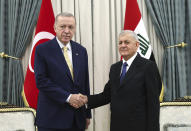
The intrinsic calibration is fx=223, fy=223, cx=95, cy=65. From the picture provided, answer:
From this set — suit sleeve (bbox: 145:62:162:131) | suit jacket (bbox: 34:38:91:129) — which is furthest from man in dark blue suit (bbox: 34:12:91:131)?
suit sleeve (bbox: 145:62:162:131)

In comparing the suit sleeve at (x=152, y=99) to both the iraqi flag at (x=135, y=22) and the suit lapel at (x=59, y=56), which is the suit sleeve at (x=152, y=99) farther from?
the iraqi flag at (x=135, y=22)

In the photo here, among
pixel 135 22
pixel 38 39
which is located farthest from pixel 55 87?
pixel 135 22

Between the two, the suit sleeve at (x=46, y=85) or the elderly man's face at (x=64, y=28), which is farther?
the elderly man's face at (x=64, y=28)

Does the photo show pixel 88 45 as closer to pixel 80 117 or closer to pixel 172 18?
pixel 172 18

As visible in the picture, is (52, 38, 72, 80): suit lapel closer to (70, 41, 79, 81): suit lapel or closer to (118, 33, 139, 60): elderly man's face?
(70, 41, 79, 81): suit lapel

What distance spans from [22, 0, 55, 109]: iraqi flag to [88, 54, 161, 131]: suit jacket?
1.31 metres

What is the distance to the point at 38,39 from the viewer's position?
2.80 m

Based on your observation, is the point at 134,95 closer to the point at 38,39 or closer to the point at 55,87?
the point at 55,87

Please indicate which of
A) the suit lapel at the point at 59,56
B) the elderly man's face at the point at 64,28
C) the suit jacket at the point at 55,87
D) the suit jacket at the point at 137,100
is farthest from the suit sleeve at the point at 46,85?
the suit jacket at the point at 137,100

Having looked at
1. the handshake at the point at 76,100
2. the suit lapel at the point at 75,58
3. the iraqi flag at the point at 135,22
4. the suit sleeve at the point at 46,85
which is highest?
the iraqi flag at the point at 135,22

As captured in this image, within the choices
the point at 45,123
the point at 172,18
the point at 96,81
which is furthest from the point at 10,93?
the point at 172,18

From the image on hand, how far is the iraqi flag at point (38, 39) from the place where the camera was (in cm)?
273

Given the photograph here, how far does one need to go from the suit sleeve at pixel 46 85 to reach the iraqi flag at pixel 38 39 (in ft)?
3.35

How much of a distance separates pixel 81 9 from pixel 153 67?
5.64ft
